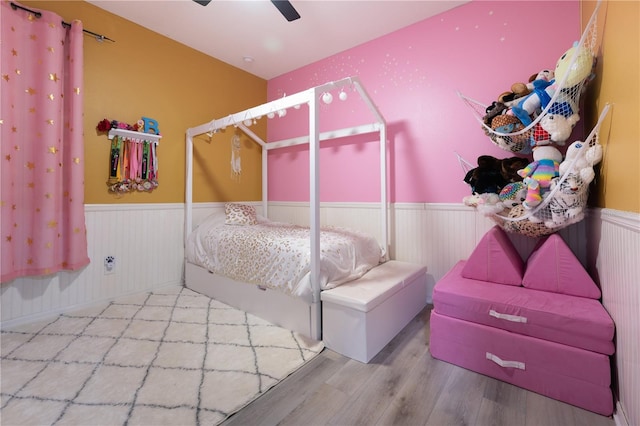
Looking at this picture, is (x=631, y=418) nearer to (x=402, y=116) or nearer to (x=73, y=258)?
(x=402, y=116)

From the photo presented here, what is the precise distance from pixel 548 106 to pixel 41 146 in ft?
10.9

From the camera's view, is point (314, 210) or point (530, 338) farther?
point (314, 210)

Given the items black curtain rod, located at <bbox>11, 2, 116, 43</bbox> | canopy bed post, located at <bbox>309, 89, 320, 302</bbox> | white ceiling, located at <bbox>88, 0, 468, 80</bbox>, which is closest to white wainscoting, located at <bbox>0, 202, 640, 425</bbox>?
canopy bed post, located at <bbox>309, 89, 320, 302</bbox>

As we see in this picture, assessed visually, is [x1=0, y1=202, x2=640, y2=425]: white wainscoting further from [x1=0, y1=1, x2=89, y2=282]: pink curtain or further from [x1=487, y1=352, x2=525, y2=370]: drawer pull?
[x1=487, y1=352, x2=525, y2=370]: drawer pull

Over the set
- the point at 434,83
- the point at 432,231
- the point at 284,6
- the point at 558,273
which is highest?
the point at 284,6

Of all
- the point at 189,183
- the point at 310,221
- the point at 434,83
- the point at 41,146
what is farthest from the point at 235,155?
the point at 434,83

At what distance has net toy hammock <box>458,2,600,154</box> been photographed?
4.58 ft

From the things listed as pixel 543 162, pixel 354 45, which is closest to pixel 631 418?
pixel 543 162

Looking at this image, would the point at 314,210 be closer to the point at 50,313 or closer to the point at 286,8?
the point at 286,8

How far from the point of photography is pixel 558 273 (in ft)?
4.95

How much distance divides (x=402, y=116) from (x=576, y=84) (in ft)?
4.36

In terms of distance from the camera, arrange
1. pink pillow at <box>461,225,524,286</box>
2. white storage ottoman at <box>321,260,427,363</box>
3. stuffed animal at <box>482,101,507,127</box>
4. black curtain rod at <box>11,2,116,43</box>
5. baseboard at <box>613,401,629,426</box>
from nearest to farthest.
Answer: baseboard at <box>613,401,629,426</box>
white storage ottoman at <box>321,260,427,363</box>
pink pillow at <box>461,225,524,286</box>
stuffed animal at <box>482,101,507,127</box>
black curtain rod at <box>11,2,116,43</box>

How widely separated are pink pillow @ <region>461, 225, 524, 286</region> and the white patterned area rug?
1.11m

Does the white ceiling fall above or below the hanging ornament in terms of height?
above
